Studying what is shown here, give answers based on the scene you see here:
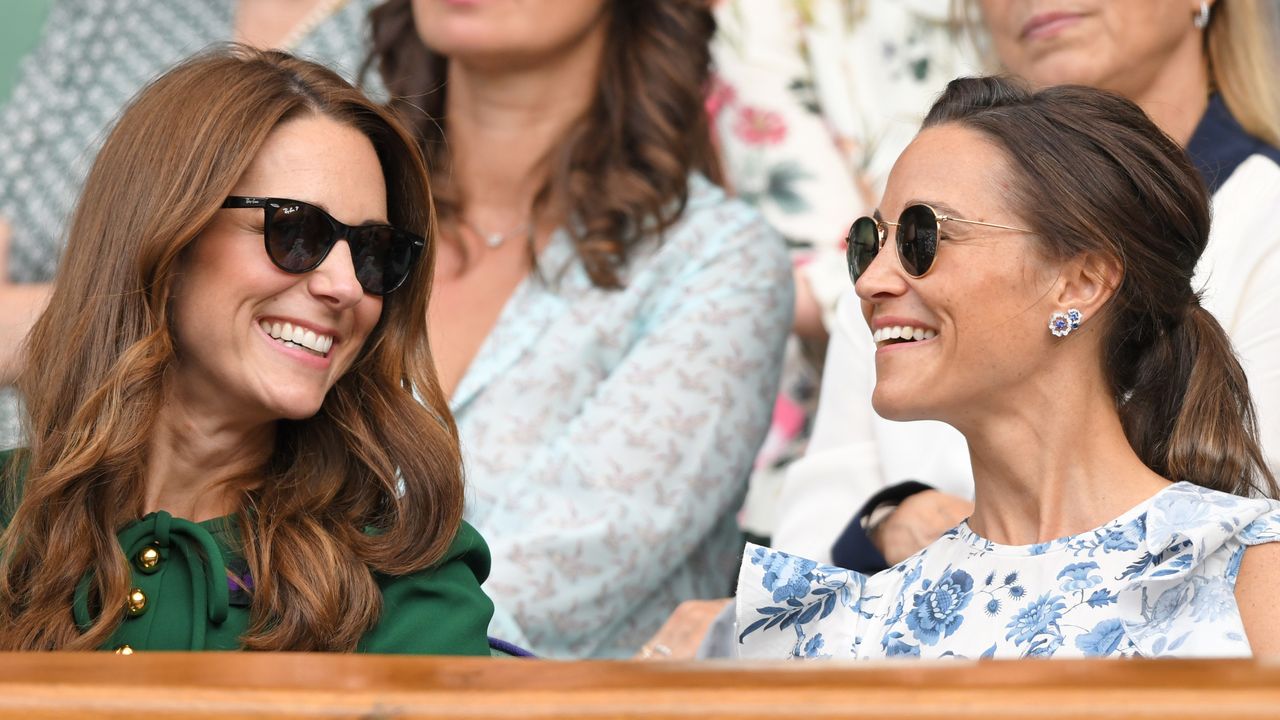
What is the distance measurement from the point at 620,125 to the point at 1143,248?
135cm

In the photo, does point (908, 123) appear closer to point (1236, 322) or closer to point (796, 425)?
point (796, 425)

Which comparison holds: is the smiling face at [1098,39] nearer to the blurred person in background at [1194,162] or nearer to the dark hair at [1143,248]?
the blurred person in background at [1194,162]

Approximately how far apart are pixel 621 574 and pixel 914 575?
78cm

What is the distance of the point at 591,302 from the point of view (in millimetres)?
2721

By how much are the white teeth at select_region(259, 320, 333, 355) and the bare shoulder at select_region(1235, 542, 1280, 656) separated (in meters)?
0.97

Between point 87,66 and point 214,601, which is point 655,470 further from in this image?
point 87,66

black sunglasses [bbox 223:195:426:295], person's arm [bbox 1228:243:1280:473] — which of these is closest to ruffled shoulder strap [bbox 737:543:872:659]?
black sunglasses [bbox 223:195:426:295]

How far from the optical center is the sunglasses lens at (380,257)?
1.80 metres

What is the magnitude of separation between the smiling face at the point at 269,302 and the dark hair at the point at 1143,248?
0.70m

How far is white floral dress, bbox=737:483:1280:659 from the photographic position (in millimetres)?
1587

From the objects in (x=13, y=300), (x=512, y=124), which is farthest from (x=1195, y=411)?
Answer: (x=13, y=300)

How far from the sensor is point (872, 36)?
11.0ft

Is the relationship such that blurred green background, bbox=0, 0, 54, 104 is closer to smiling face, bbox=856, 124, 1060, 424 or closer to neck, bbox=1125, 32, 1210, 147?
neck, bbox=1125, 32, 1210, 147

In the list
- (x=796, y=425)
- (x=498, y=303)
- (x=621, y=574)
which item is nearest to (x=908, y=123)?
(x=796, y=425)
